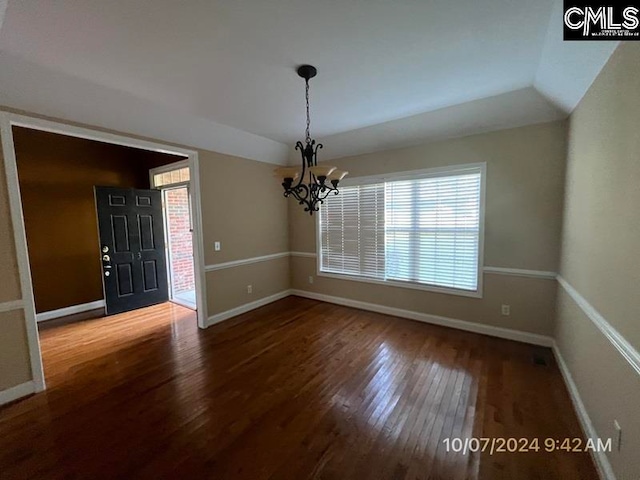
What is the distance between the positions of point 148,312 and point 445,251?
4698 mm

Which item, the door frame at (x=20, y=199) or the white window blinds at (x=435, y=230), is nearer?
the door frame at (x=20, y=199)

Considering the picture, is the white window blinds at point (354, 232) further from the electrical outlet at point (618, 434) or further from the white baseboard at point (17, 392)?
the white baseboard at point (17, 392)

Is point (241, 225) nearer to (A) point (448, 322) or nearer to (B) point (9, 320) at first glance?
(B) point (9, 320)

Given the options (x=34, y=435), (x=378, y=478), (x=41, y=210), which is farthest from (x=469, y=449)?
(x=41, y=210)

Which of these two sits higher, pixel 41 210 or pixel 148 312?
pixel 41 210

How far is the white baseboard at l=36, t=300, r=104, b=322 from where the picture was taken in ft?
12.8

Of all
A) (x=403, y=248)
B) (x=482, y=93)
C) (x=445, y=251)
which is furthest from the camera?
(x=403, y=248)

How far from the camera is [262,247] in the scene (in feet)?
14.7

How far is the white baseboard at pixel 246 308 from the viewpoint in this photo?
3.75 m

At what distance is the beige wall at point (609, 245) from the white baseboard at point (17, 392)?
4.11 metres

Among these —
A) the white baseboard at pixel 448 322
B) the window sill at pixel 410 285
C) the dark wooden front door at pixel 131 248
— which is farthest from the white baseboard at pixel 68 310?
the window sill at pixel 410 285

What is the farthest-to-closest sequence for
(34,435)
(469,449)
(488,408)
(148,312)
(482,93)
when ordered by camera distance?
(148,312) < (482,93) < (488,408) < (34,435) < (469,449)

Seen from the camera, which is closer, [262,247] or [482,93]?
[482,93]

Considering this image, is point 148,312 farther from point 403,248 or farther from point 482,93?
point 482,93
